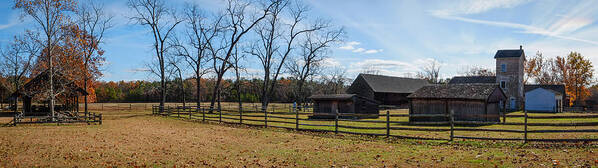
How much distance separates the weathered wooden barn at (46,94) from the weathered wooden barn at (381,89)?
109 ft

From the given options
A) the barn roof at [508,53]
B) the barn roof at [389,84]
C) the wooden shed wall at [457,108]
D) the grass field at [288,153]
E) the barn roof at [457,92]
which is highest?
the barn roof at [508,53]

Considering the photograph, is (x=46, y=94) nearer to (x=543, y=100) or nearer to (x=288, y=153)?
(x=288, y=153)

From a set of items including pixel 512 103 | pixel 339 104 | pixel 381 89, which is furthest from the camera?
pixel 381 89

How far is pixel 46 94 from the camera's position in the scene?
2480 centimetres

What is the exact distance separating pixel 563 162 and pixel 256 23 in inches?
→ 1370

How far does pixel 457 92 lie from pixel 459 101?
0.71m

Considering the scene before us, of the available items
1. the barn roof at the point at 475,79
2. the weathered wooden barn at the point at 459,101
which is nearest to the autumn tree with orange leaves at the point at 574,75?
the barn roof at the point at 475,79

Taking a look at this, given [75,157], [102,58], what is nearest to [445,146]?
[75,157]

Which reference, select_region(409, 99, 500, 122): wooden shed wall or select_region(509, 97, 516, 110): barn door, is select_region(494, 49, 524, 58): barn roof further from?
select_region(409, 99, 500, 122): wooden shed wall

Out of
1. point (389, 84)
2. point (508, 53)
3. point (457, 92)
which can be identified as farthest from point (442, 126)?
point (389, 84)

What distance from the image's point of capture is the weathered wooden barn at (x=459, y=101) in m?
23.7

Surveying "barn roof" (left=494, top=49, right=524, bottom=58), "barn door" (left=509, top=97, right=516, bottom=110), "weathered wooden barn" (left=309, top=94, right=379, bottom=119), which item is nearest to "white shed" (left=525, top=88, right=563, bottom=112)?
"barn door" (left=509, top=97, right=516, bottom=110)

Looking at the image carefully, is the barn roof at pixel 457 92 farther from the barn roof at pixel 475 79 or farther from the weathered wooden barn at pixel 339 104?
the barn roof at pixel 475 79

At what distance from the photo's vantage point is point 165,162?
33.4 ft
